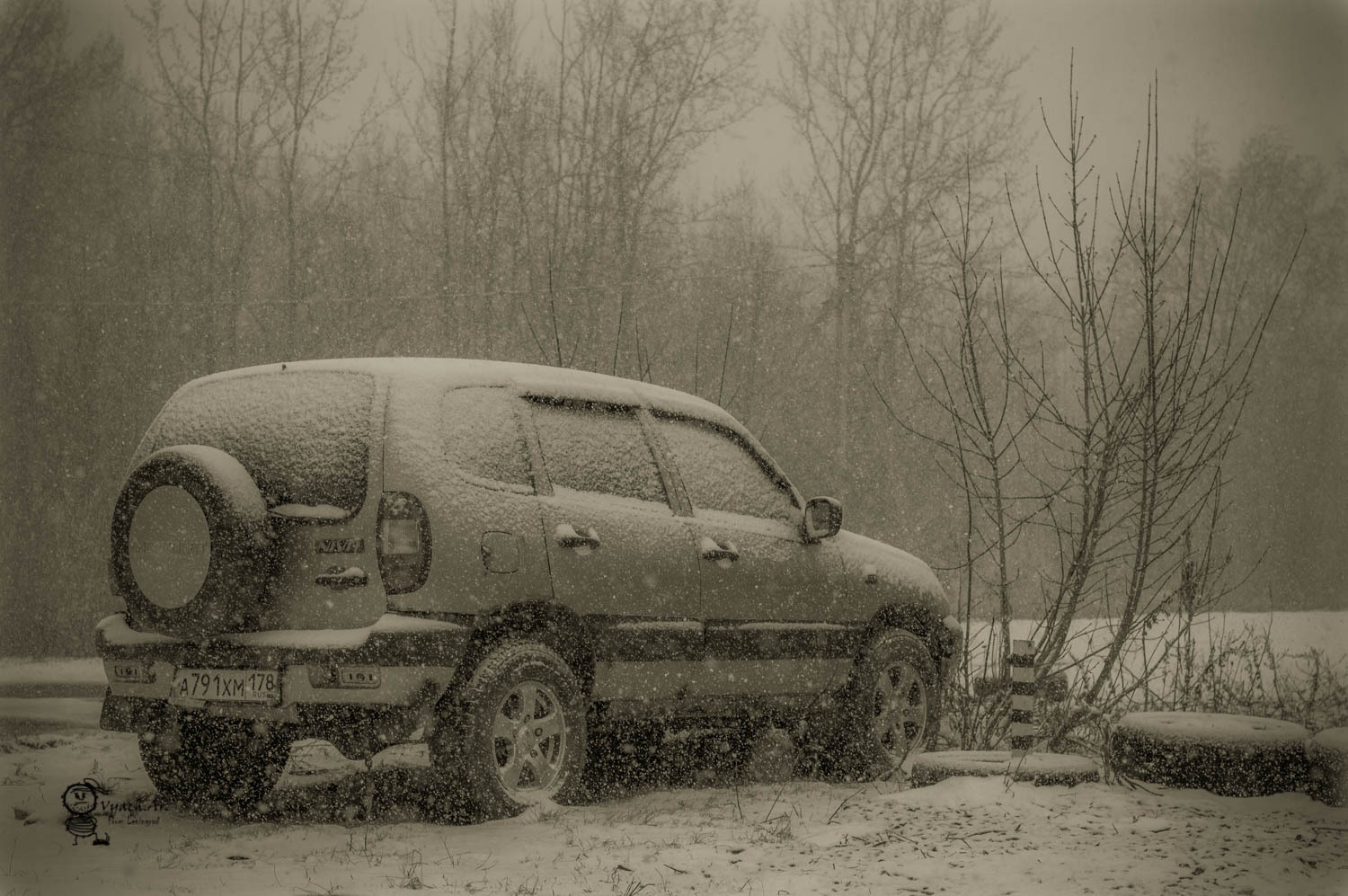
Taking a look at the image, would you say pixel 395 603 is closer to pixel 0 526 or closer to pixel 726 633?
pixel 726 633

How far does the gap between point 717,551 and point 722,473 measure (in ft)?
1.91

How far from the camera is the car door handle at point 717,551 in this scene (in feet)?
21.9

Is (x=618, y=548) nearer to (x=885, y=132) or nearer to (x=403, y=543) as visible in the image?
(x=403, y=543)

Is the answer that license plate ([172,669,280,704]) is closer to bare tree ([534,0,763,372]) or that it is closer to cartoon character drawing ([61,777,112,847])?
cartoon character drawing ([61,777,112,847])

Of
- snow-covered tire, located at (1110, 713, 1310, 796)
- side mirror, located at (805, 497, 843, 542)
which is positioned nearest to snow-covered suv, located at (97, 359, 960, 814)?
side mirror, located at (805, 497, 843, 542)

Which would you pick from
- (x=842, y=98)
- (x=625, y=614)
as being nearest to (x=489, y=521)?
(x=625, y=614)

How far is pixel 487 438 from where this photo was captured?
5.87 meters

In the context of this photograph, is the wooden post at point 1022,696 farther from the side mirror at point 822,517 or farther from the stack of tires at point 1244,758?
the side mirror at point 822,517

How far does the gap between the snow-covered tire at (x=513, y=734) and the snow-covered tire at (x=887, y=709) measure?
200cm

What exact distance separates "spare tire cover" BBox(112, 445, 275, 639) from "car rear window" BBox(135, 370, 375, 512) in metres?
0.18

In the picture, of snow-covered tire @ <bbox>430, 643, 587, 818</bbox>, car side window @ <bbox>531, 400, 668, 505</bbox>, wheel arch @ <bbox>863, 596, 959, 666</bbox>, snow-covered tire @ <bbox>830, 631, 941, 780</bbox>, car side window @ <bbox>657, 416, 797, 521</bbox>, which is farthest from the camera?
wheel arch @ <bbox>863, 596, 959, 666</bbox>

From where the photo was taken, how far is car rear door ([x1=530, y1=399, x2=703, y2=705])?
598 centimetres

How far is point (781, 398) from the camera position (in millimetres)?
25359

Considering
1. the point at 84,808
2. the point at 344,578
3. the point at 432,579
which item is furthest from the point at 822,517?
the point at 84,808
